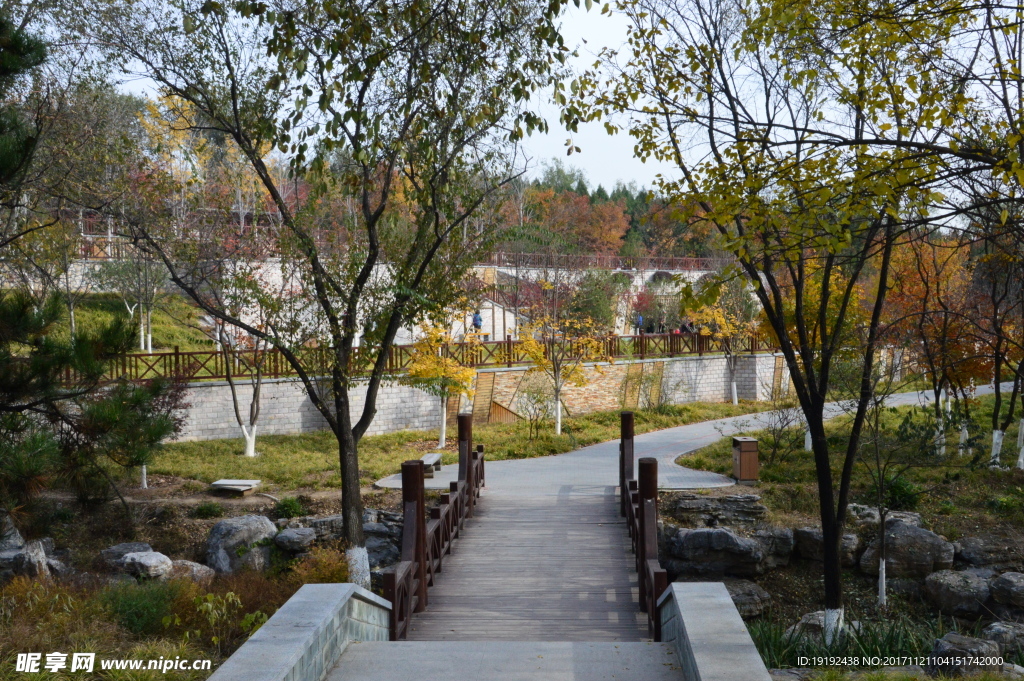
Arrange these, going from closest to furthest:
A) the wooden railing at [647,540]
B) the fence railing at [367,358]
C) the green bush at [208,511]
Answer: the wooden railing at [647,540] → the green bush at [208,511] → the fence railing at [367,358]

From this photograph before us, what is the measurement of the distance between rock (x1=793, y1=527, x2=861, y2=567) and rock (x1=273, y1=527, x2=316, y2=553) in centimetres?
693

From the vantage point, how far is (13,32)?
648 centimetres

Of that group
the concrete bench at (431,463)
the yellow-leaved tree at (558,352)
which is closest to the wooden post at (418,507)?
the concrete bench at (431,463)

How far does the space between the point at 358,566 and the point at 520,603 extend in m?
2.25

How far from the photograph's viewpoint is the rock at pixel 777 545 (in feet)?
37.4

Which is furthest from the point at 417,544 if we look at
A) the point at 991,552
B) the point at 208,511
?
the point at 991,552

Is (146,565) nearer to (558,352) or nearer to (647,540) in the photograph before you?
(647,540)

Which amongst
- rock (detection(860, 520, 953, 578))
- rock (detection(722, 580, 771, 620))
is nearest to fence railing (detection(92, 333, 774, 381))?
rock (detection(722, 580, 771, 620))

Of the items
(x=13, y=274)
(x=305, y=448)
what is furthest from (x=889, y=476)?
(x=13, y=274)

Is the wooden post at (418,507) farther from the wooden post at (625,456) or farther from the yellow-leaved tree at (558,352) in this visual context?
the yellow-leaved tree at (558,352)

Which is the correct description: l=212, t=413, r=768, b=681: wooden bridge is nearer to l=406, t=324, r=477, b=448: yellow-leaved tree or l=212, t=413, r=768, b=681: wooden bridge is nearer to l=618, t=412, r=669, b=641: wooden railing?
l=618, t=412, r=669, b=641: wooden railing

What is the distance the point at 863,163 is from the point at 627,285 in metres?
28.9

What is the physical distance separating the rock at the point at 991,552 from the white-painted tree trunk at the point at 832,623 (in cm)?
437

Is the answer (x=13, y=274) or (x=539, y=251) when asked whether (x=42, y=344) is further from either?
(x=539, y=251)
